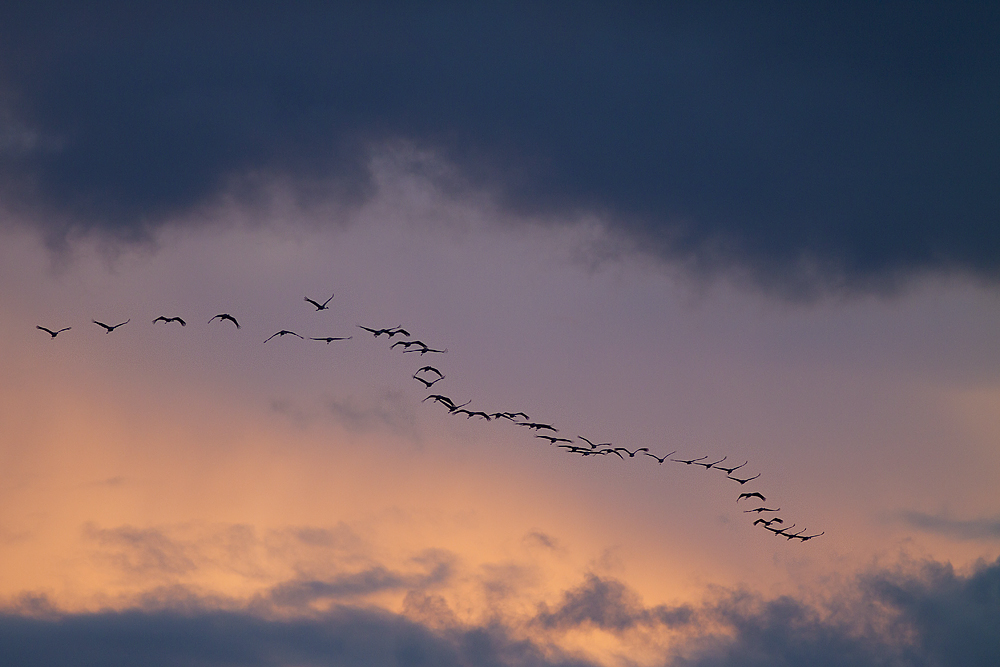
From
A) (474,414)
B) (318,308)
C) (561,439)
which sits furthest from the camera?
(561,439)

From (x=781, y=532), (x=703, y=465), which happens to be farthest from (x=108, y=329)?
(x=781, y=532)

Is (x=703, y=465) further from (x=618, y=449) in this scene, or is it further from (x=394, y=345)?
(x=394, y=345)

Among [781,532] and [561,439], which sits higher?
[561,439]

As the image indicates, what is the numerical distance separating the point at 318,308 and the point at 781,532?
247ft

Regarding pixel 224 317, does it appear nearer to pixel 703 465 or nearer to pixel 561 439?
pixel 561 439

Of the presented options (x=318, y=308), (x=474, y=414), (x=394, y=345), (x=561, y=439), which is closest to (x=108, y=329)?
(x=318, y=308)

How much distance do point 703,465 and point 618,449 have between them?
12799 mm

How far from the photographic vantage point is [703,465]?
14138cm

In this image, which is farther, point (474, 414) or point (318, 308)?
point (474, 414)

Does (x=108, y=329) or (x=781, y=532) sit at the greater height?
(x=108, y=329)

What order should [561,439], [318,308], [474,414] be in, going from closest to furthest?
1. [318,308]
2. [474,414]
3. [561,439]

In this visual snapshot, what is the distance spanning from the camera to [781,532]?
142 metres

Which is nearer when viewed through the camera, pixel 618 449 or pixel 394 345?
pixel 394 345

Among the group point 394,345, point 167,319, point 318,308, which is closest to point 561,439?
point 394,345
